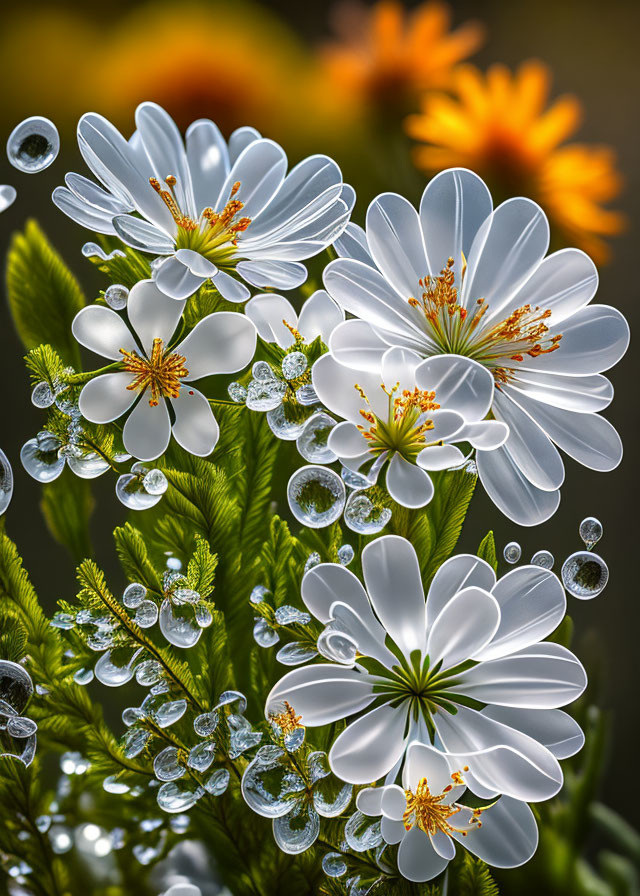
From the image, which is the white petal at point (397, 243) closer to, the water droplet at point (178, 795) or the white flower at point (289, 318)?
the white flower at point (289, 318)

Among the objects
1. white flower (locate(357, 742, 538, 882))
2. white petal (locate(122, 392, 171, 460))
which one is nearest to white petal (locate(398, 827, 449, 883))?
white flower (locate(357, 742, 538, 882))

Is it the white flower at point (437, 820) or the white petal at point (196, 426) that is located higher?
the white petal at point (196, 426)

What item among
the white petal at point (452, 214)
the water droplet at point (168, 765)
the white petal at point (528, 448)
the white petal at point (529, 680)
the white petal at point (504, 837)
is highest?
the white petal at point (452, 214)

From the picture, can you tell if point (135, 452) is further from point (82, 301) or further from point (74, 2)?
point (74, 2)

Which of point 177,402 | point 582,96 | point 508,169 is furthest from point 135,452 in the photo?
point 582,96

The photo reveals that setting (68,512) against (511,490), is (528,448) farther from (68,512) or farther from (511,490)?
(68,512)

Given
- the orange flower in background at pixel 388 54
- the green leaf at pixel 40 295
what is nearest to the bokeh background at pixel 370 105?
the orange flower in background at pixel 388 54

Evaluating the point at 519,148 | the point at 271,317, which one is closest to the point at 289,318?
the point at 271,317
